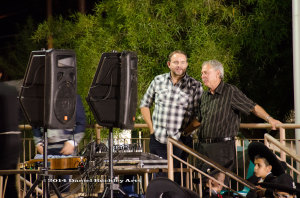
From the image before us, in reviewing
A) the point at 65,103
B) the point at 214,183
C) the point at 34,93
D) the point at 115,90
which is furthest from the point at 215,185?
the point at 34,93

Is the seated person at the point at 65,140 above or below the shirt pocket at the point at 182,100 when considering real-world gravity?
below

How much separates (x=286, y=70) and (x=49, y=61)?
26.0 feet

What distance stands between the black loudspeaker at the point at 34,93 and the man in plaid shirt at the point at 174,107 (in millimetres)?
1535

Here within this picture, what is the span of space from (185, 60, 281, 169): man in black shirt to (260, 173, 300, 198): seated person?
38.1 inches

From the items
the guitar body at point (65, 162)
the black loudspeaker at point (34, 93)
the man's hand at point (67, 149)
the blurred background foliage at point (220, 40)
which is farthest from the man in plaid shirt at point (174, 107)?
the blurred background foliage at point (220, 40)

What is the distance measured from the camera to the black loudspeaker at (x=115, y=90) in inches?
201

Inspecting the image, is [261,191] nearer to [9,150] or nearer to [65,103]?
[65,103]

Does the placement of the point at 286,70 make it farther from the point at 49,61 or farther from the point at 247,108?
the point at 49,61

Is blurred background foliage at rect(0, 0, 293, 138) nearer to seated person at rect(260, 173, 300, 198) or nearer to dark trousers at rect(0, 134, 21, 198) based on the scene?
seated person at rect(260, 173, 300, 198)

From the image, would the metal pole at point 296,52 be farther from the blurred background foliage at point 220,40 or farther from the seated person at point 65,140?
the blurred background foliage at point 220,40

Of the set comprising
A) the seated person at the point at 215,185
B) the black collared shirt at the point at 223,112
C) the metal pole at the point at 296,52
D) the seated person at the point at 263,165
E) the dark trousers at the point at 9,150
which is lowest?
the seated person at the point at 215,185

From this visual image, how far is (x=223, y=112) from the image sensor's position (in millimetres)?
6012

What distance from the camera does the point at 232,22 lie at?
11500 mm

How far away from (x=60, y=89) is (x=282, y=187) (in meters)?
2.09
